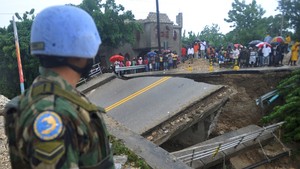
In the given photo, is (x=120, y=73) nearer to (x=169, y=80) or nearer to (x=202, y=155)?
(x=169, y=80)

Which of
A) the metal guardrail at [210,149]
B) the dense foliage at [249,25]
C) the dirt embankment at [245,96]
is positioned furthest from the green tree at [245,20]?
the metal guardrail at [210,149]

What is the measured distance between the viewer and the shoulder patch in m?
1.08

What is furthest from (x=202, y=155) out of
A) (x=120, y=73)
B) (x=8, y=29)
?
(x=8, y=29)

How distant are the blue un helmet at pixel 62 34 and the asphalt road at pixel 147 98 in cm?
631

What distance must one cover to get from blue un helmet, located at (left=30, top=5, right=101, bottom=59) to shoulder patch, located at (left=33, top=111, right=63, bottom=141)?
0.32 metres

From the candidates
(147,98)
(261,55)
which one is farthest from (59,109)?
(261,55)

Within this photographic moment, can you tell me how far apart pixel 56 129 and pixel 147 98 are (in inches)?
354

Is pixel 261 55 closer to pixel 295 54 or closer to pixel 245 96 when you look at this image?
pixel 295 54

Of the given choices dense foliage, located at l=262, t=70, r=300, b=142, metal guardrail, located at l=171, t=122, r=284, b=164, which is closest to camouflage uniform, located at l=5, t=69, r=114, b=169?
metal guardrail, located at l=171, t=122, r=284, b=164

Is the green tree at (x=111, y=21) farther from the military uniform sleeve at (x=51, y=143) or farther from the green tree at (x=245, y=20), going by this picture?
the military uniform sleeve at (x=51, y=143)

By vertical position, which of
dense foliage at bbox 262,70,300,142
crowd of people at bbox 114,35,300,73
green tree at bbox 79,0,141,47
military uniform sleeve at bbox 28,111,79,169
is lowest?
dense foliage at bbox 262,70,300,142

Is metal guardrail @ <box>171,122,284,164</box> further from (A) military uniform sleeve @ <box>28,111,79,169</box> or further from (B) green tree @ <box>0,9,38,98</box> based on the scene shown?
(B) green tree @ <box>0,9,38,98</box>

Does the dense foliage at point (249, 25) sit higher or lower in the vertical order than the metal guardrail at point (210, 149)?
higher

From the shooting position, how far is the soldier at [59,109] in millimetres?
1106
